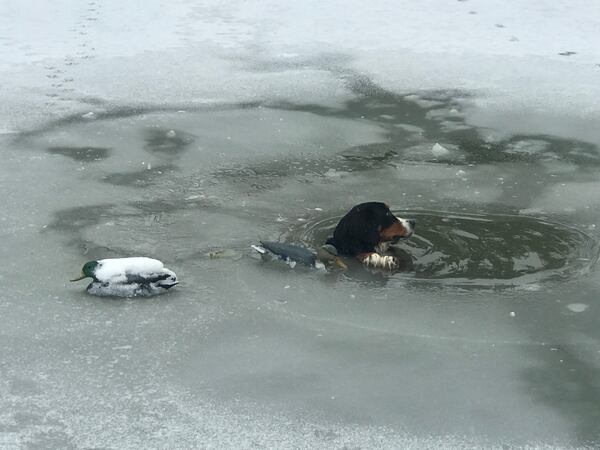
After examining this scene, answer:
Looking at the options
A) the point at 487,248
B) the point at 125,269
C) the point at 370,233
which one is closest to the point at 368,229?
the point at 370,233

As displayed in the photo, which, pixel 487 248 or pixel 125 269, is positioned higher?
pixel 125 269

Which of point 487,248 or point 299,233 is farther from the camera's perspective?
point 299,233

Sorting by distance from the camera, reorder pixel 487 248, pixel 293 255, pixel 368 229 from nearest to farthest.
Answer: pixel 293 255 → pixel 368 229 → pixel 487 248

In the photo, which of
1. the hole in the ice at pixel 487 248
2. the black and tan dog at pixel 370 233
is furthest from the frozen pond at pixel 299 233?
the black and tan dog at pixel 370 233

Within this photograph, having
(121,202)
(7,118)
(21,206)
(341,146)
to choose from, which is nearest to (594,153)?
(341,146)

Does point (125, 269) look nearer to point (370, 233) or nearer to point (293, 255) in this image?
point (293, 255)

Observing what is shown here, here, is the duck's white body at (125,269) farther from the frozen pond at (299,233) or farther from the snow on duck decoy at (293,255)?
the snow on duck decoy at (293,255)

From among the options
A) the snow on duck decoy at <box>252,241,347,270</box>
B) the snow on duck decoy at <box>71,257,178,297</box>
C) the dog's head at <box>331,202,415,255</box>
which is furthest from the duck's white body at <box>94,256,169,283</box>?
the dog's head at <box>331,202,415,255</box>

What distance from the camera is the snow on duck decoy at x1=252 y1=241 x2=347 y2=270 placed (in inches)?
193

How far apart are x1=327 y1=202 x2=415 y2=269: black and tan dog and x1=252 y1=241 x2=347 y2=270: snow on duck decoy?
0.35ft

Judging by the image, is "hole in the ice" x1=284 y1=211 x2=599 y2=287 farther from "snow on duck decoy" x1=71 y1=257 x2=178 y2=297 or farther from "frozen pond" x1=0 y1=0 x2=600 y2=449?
"snow on duck decoy" x1=71 y1=257 x2=178 y2=297

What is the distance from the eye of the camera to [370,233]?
16.5 feet

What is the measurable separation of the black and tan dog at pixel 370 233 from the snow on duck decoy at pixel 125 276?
1.04 metres

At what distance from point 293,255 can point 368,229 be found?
0.45m
